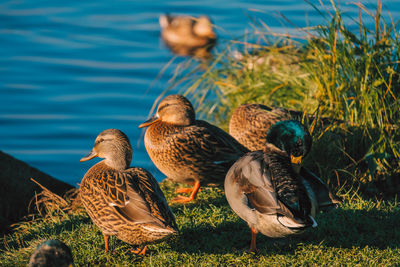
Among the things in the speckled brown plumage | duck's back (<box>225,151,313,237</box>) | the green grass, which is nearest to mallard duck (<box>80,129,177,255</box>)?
the green grass

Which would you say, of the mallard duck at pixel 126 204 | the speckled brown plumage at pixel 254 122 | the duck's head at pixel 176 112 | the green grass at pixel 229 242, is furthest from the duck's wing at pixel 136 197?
the speckled brown plumage at pixel 254 122

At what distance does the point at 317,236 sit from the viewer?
4707 millimetres

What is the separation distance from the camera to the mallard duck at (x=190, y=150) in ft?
18.4

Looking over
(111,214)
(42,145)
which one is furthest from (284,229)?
(42,145)

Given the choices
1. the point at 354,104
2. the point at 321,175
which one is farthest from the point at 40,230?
the point at 354,104

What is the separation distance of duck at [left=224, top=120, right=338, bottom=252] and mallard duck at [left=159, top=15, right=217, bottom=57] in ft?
34.1

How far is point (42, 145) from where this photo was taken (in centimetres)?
1009

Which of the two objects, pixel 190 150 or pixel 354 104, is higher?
pixel 354 104

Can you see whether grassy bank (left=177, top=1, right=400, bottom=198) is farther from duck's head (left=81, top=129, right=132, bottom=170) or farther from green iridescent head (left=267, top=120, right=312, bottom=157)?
duck's head (left=81, top=129, right=132, bottom=170)

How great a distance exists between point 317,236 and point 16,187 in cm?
352

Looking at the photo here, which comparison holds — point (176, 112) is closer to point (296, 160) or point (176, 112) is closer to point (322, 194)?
point (296, 160)

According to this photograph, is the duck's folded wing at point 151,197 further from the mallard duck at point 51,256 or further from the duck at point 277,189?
the mallard duck at point 51,256

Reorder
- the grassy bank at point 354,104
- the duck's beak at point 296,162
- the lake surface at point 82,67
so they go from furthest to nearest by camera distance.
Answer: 1. the lake surface at point 82,67
2. the grassy bank at point 354,104
3. the duck's beak at point 296,162

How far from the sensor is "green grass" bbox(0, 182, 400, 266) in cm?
436
